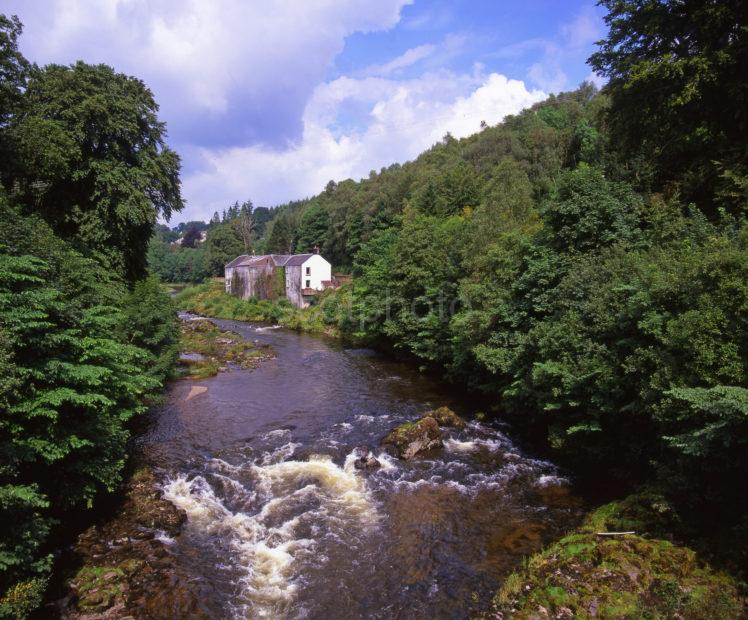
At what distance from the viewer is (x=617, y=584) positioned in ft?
32.5

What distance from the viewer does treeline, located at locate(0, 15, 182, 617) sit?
957 cm

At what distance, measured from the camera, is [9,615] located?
27.6 feet

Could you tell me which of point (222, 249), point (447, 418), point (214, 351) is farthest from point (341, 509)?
point (222, 249)

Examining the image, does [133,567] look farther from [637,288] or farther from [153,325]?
[153,325]

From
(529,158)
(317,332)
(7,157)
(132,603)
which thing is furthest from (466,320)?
(529,158)

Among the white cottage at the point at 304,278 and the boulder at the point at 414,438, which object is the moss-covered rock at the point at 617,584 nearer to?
the boulder at the point at 414,438

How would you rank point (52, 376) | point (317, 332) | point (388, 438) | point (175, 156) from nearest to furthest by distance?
point (52, 376) → point (388, 438) → point (175, 156) → point (317, 332)

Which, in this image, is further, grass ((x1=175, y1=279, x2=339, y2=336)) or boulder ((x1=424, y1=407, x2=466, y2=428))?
grass ((x1=175, y1=279, x2=339, y2=336))

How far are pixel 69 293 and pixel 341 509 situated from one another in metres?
11.7

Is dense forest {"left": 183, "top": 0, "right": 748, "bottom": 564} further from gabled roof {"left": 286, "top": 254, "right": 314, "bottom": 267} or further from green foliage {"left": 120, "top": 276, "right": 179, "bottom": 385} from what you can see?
gabled roof {"left": 286, "top": 254, "right": 314, "bottom": 267}

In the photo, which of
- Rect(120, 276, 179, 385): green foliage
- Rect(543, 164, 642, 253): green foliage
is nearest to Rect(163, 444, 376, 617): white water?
Rect(120, 276, 179, 385): green foliage

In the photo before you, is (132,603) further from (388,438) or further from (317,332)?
(317,332)

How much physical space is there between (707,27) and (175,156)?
28578mm

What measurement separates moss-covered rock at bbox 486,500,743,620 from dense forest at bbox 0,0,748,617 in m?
1.22
